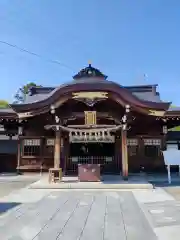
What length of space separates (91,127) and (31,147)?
16.3ft

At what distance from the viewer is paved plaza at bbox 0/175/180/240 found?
4.11 metres

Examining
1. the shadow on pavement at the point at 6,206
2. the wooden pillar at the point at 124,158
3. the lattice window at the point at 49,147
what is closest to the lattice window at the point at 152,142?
the wooden pillar at the point at 124,158

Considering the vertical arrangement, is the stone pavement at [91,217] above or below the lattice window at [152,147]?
below

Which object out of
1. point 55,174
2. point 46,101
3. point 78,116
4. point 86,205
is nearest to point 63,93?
point 46,101

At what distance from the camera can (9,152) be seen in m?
15.0

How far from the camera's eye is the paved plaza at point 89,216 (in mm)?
4105

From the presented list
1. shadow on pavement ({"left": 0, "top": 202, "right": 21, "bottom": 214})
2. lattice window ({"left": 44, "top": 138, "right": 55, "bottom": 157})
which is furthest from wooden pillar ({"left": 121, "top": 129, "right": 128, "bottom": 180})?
shadow on pavement ({"left": 0, "top": 202, "right": 21, "bottom": 214})

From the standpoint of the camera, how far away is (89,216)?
524 centimetres

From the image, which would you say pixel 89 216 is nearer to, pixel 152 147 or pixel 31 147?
pixel 152 147

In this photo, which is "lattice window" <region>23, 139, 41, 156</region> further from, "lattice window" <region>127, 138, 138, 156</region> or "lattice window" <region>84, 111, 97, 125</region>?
"lattice window" <region>127, 138, 138, 156</region>

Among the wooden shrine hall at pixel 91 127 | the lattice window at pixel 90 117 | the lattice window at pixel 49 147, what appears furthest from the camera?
the lattice window at pixel 49 147

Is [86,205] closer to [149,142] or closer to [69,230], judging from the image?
[69,230]

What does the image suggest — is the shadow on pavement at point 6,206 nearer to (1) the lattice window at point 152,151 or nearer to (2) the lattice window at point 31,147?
(2) the lattice window at point 31,147

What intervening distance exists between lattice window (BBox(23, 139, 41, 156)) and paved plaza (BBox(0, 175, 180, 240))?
6.27 meters
